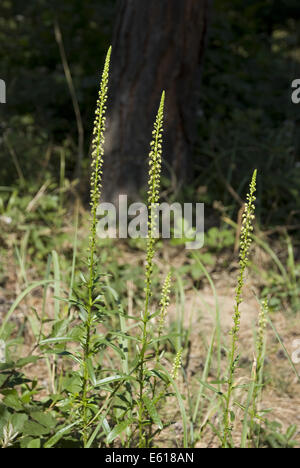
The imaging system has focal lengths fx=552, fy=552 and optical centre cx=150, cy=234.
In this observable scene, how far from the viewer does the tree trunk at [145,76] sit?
4.11 m

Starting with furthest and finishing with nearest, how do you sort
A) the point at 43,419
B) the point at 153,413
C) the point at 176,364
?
the point at 43,419, the point at 176,364, the point at 153,413

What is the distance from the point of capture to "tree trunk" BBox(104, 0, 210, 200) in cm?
411

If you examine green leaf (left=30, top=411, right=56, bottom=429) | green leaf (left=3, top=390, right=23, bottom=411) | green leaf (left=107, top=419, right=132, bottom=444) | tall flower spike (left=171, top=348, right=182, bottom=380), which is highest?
tall flower spike (left=171, top=348, right=182, bottom=380)

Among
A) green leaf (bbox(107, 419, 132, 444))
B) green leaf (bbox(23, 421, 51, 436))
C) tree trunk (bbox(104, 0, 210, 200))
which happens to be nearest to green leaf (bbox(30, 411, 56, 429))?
green leaf (bbox(23, 421, 51, 436))

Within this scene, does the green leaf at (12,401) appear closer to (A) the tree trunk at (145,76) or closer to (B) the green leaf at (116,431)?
(B) the green leaf at (116,431)

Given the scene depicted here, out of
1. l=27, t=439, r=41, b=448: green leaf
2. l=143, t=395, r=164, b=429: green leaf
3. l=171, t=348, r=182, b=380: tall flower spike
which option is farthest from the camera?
l=27, t=439, r=41, b=448: green leaf

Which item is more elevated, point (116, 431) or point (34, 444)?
point (116, 431)

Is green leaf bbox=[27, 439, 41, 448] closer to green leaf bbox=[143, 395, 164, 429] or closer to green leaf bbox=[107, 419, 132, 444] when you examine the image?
green leaf bbox=[107, 419, 132, 444]

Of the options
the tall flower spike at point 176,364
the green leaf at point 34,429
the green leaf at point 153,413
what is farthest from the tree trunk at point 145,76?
the green leaf at point 153,413

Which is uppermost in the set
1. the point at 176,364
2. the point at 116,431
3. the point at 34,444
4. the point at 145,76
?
the point at 145,76

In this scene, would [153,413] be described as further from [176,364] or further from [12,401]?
[12,401]

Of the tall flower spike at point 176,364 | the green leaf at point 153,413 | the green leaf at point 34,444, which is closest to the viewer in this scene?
the green leaf at point 153,413

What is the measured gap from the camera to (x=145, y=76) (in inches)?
165

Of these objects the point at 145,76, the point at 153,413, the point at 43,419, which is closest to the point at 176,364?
the point at 153,413
